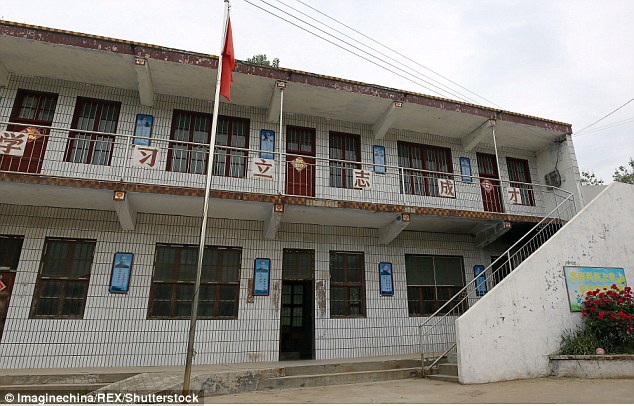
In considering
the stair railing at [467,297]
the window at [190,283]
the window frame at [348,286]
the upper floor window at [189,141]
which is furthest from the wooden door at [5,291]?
the stair railing at [467,297]

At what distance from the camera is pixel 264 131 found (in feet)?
34.3

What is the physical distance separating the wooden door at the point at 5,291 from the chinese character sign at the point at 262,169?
19.3 ft

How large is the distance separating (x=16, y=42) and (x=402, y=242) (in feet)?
35.6

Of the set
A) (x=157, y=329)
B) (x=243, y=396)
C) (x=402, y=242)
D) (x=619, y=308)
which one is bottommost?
(x=243, y=396)

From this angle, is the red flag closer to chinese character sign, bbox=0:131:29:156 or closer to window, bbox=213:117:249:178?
window, bbox=213:117:249:178

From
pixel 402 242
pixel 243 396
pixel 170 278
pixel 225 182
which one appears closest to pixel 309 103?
pixel 225 182

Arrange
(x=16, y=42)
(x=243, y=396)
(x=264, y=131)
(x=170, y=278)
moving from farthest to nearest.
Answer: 1. (x=264, y=131)
2. (x=170, y=278)
3. (x=16, y=42)
4. (x=243, y=396)

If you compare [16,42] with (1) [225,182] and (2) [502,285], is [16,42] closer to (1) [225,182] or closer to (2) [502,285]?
A: (1) [225,182]

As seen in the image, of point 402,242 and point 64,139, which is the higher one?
point 64,139

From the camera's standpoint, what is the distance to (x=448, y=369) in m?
7.78

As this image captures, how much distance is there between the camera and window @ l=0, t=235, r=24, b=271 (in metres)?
8.31

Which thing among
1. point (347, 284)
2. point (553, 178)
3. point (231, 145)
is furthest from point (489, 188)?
point (231, 145)

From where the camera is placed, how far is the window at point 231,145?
386 inches

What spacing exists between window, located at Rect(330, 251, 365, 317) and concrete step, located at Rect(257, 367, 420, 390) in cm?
207
